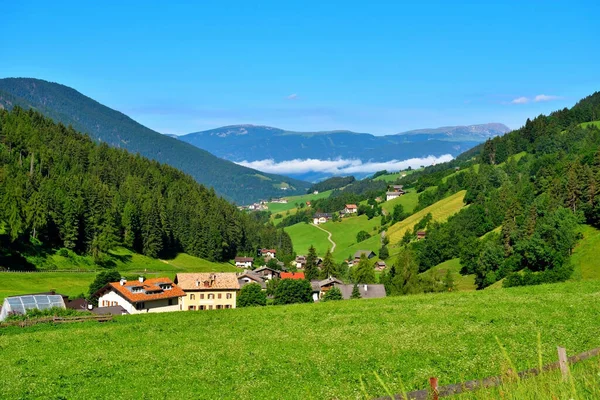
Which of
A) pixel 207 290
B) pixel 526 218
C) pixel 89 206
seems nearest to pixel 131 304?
pixel 207 290

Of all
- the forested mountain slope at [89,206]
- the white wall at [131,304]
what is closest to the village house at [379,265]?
the forested mountain slope at [89,206]

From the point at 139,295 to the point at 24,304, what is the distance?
23357 millimetres

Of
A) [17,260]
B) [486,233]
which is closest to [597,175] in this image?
[486,233]

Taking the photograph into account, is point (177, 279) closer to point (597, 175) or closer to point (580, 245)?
point (580, 245)

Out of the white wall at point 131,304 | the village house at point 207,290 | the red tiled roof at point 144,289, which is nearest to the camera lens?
the red tiled roof at point 144,289

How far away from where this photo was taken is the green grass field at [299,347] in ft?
76.3

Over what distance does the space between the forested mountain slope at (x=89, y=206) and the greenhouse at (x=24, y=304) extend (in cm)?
4806

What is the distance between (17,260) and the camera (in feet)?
339

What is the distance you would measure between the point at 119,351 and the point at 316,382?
53.6 ft

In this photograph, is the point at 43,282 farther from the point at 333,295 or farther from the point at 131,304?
the point at 333,295

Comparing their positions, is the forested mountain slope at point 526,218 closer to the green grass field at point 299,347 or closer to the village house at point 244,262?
the green grass field at point 299,347

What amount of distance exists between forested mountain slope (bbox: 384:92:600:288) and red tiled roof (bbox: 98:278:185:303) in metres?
37.3

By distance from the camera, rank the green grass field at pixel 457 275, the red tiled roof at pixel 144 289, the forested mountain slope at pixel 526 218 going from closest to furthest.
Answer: the red tiled roof at pixel 144 289
the forested mountain slope at pixel 526 218
the green grass field at pixel 457 275

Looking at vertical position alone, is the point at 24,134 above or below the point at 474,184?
above
